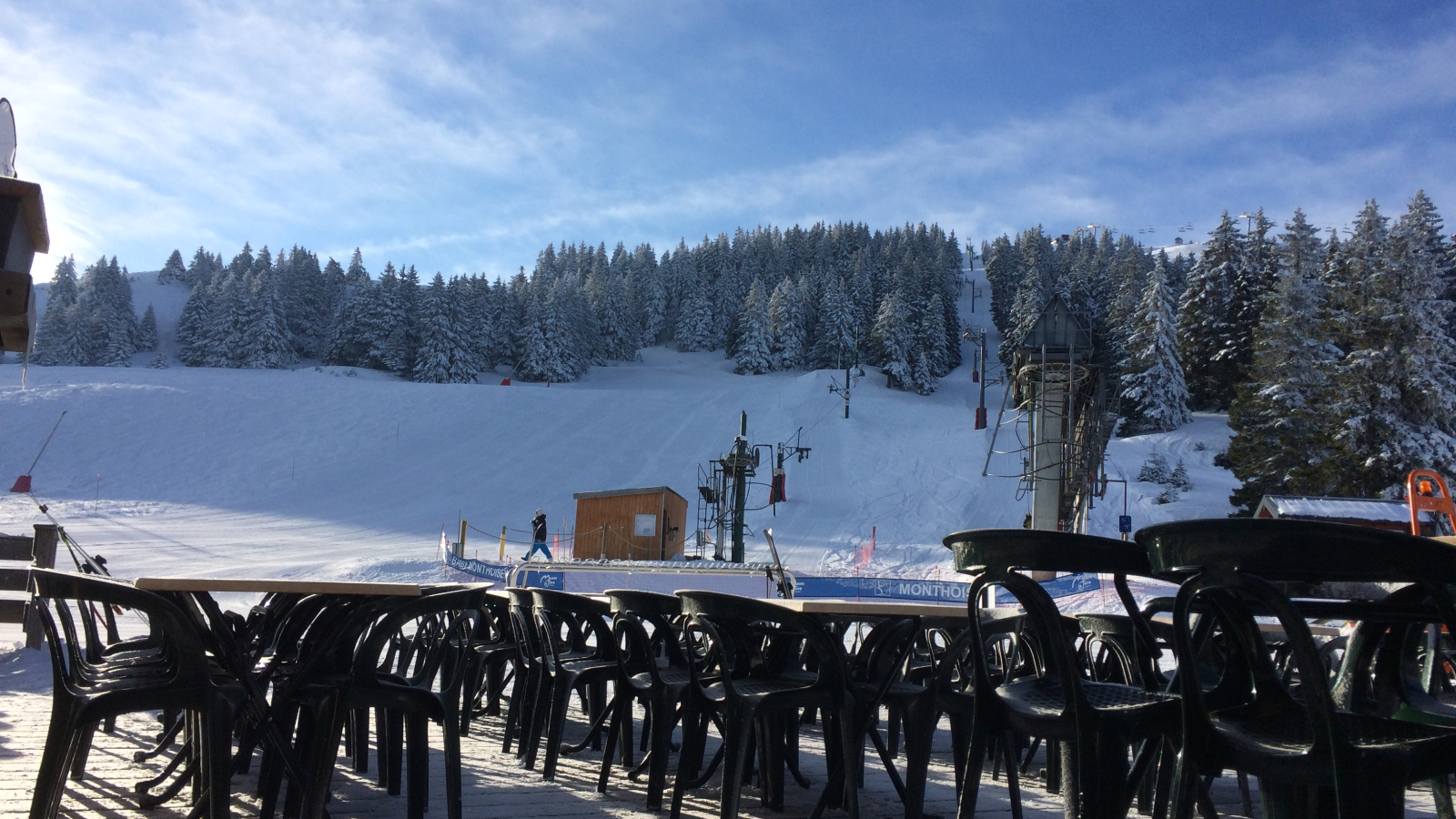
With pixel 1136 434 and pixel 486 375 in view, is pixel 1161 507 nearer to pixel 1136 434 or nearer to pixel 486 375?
pixel 1136 434

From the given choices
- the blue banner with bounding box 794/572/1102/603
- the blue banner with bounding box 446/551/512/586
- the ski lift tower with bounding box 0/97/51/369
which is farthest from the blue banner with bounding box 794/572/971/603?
the ski lift tower with bounding box 0/97/51/369

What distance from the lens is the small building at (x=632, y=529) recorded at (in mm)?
23203

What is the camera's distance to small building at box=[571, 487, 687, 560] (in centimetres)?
2320

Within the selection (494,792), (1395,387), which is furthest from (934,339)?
(494,792)

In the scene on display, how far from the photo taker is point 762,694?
3154 millimetres

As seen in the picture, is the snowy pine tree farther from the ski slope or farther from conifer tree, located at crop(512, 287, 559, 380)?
conifer tree, located at crop(512, 287, 559, 380)

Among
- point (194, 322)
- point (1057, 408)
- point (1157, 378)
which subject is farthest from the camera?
point (194, 322)

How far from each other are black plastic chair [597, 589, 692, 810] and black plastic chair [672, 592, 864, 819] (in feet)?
0.35

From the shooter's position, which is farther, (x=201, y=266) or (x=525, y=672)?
(x=201, y=266)

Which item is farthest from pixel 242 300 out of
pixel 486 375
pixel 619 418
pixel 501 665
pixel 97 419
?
pixel 501 665

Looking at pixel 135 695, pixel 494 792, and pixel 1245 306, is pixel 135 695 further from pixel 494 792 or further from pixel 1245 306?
pixel 1245 306

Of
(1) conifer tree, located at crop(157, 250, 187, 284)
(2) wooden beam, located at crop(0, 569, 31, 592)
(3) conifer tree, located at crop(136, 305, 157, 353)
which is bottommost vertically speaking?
(2) wooden beam, located at crop(0, 569, 31, 592)

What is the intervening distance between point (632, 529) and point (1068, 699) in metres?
21.3

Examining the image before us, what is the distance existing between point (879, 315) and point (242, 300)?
40.7 meters
